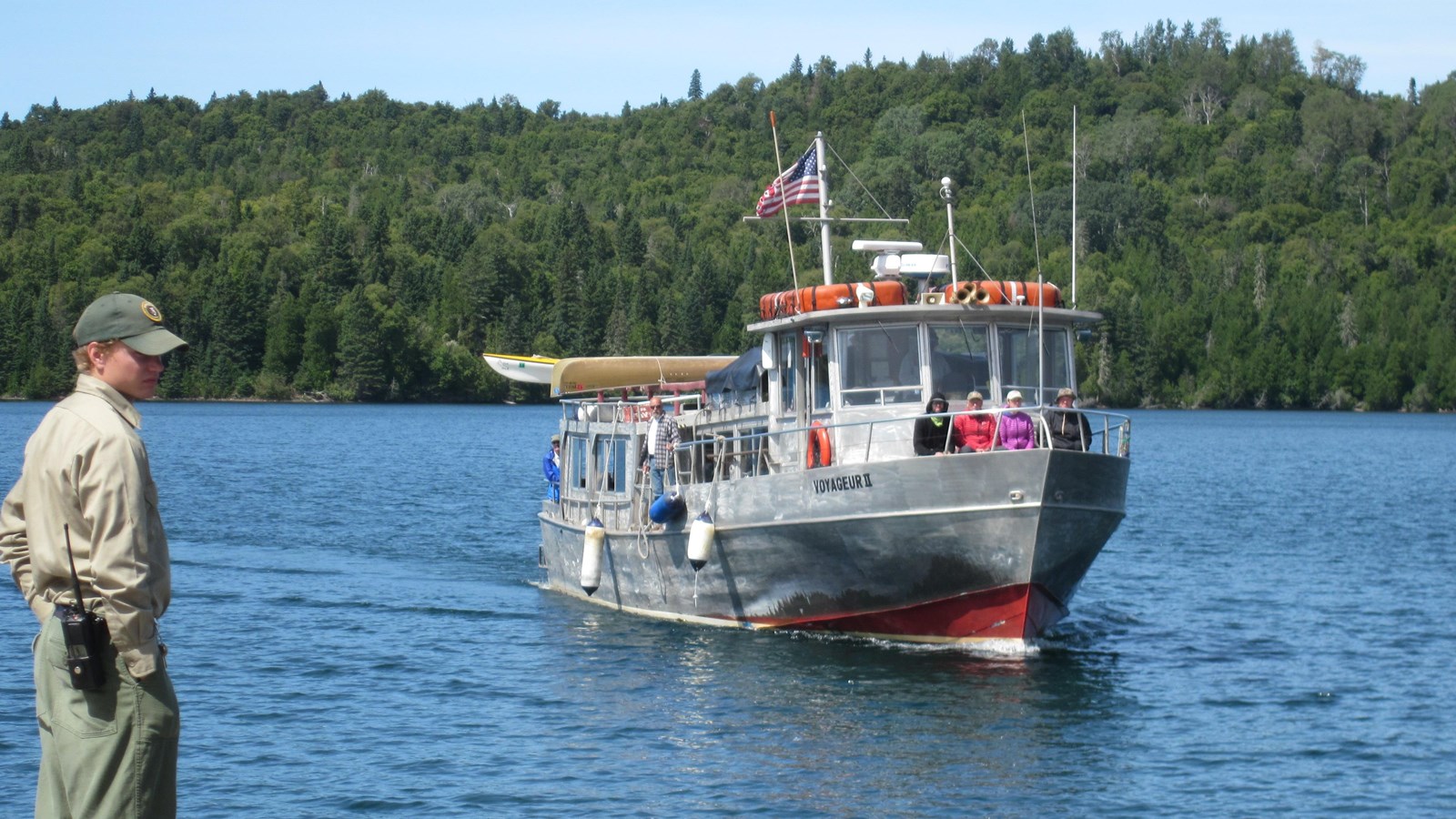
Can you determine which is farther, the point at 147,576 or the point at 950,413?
the point at 950,413

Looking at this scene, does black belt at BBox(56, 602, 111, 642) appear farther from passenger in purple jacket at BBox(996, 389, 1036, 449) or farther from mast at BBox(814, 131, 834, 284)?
mast at BBox(814, 131, 834, 284)

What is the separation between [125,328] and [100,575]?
106 cm

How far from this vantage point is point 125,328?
6941 mm

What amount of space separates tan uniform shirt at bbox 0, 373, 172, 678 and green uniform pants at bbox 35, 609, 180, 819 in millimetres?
147

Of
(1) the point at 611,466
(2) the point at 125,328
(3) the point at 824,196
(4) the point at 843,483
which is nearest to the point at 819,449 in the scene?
(4) the point at 843,483

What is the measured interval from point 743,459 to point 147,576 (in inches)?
664

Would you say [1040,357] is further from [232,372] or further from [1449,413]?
[1449,413]

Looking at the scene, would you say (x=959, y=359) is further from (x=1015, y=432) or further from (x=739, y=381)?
(x=739, y=381)

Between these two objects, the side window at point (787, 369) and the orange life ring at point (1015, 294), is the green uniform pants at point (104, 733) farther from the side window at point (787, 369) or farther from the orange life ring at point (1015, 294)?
the side window at point (787, 369)

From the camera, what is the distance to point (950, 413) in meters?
19.4

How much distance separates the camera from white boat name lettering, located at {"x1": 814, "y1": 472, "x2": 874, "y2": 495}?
65.1 feet

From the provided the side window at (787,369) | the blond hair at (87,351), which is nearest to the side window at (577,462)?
the side window at (787,369)

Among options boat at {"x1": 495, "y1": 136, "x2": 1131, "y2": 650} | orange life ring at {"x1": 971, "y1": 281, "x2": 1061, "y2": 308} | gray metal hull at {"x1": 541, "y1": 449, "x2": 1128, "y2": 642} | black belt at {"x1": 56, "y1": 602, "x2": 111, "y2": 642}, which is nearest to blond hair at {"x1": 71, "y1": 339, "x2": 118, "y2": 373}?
black belt at {"x1": 56, "y1": 602, "x2": 111, "y2": 642}

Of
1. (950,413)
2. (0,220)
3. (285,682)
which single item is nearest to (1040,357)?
(950,413)
